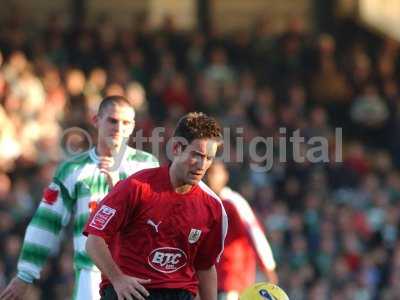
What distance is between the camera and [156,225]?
23.5 feet

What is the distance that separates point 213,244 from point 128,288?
2.26 feet

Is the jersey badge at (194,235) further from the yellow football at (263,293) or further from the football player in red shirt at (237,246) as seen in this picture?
the football player in red shirt at (237,246)

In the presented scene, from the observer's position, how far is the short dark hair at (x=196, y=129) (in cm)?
702

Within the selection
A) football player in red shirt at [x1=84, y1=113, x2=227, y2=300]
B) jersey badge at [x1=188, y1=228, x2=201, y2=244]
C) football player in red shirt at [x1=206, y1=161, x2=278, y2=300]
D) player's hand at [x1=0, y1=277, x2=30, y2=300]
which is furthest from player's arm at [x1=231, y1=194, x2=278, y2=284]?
jersey badge at [x1=188, y1=228, x2=201, y2=244]

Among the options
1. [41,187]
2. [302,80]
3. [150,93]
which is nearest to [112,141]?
[41,187]

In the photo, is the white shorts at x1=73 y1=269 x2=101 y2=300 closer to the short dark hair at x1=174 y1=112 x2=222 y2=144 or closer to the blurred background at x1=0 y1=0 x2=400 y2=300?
the short dark hair at x1=174 y1=112 x2=222 y2=144

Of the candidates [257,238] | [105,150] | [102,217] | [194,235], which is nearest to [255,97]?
[257,238]

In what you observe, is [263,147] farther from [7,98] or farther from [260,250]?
[260,250]

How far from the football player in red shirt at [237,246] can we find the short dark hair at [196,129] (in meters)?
3.71

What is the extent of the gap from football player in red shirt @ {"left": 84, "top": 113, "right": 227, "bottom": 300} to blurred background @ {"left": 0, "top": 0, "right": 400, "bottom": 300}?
269 inches

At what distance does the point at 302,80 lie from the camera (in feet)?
66.8

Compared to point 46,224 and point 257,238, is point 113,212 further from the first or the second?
point 257,238

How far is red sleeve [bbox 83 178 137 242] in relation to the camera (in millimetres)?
7043

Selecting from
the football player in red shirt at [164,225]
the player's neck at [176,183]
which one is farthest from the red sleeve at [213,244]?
the player's neck at [176,183]
